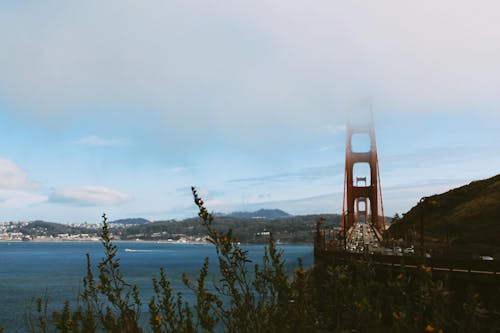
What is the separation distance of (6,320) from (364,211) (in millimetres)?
107876

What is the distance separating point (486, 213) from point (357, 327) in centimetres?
5860

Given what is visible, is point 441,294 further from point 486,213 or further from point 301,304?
point 486,213

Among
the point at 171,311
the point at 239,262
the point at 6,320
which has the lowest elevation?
the point at 6,320

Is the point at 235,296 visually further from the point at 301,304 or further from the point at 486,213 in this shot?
the point at 486,213

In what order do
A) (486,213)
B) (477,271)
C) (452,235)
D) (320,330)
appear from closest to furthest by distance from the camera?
(320,330) → (477,271) → (452,235) → (486,213)

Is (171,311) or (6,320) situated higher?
(171,311)

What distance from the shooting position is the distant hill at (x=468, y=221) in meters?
43.9

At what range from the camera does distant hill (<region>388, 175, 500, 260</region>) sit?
43.9m

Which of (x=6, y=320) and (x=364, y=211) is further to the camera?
(x=364, y=211)

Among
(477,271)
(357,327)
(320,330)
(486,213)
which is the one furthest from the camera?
(486,213)

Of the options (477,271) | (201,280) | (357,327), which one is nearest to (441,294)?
(357,327)

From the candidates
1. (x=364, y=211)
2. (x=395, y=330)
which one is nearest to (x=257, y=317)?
(x=395, y=330)

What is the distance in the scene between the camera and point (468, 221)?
57562 mm

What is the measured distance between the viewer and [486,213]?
5744 cm
